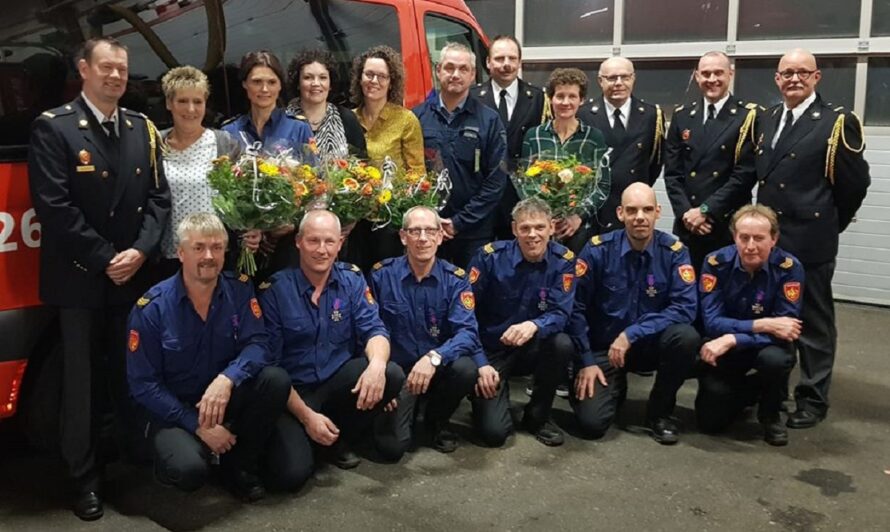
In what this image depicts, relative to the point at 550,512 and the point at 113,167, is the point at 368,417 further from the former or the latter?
the point at 113,167

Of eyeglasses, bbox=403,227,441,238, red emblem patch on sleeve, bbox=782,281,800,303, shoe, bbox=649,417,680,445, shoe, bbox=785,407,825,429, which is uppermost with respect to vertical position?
eyeglasses, bbox=403,227,441,238

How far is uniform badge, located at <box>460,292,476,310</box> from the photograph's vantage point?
391cm

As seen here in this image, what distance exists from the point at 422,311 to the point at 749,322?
5.06ft

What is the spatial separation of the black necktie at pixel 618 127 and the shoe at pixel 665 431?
1574 mm

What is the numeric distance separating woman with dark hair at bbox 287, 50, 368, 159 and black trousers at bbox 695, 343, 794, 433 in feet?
6.48

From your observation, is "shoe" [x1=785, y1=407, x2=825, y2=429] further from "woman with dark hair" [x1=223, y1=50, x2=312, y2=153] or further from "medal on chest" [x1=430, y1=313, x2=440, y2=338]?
"woman with dark hair" [x1=223, y1=50, x2=312, y2=153]

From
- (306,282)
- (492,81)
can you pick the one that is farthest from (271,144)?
(492,81)

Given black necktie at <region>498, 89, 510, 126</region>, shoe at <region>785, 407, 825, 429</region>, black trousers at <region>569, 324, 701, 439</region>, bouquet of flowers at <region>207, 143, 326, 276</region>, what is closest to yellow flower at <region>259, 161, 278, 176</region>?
bouquet of flowers at <region>207, 143, 326, 276</region>

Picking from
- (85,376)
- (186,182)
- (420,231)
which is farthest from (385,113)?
(85,376)

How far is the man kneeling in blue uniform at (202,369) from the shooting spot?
3.18m

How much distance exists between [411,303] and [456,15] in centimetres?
253

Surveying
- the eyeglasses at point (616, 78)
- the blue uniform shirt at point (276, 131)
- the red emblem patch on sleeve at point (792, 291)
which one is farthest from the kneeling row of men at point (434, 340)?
the eyeglasses at point (616, 78)

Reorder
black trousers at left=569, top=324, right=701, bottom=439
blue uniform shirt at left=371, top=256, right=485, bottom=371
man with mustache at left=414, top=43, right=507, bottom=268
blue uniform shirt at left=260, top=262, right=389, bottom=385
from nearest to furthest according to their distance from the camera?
1. blue uniform shirt at left=260, top=262, right=389, bottom=385
2. blue uniform shirt at left=371, top=256, right=485, bottom=371
3. black trousers at left=569, top=324, right=701, bottom=439
4. man with mustache at left=414, top=43, right=507, bottom=268

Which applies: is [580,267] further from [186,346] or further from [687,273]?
[186,346]
